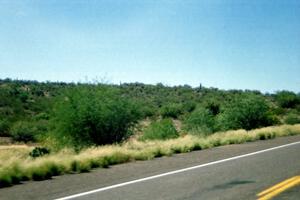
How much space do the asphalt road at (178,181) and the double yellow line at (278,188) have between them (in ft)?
0.44

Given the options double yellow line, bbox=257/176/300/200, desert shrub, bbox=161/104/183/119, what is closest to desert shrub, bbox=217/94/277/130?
desert shrub, bbox=161/104/183/119

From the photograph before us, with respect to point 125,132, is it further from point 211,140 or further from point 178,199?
point 178,199

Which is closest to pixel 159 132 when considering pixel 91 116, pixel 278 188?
pixel 91 116

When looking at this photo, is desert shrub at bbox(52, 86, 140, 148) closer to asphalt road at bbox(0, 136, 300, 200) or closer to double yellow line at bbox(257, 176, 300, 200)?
asphalt road at bbox(0, 136, 300, 200)

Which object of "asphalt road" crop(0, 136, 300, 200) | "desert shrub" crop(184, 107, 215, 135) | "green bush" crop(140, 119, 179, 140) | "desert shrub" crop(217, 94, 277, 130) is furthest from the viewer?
"desert shrub" crop(184, 107, 215, 135)

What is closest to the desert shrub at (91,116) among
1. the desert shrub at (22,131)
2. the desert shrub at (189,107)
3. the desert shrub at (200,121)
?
the desert shrub at (200,121)

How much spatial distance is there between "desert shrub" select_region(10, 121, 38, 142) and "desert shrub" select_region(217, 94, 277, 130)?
80.0ft

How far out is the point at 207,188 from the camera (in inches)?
354

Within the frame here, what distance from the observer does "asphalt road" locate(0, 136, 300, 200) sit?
8383 millimetres

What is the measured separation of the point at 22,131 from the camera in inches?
2099

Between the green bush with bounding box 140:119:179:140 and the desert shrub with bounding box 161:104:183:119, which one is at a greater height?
the desert shrub with bounding box 161:104:183:119

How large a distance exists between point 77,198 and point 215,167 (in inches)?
211

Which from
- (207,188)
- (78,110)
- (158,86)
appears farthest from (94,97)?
(158,86)

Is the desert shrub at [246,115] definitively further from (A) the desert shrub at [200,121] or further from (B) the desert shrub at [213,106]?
(B) the desert shrub at [213,106]
